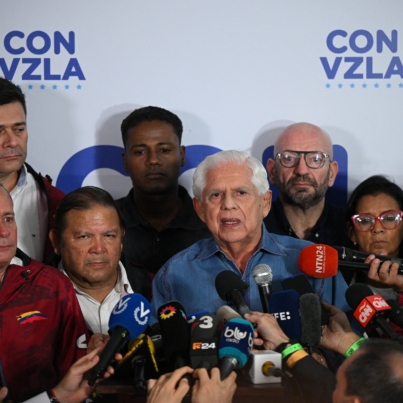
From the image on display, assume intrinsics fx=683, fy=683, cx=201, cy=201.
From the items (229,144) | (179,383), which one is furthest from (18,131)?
(179,383)

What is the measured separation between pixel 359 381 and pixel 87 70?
10.5ft

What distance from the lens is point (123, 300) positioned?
2430 millimetres

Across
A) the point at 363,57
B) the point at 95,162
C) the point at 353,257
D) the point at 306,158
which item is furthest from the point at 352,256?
the point at 95,162

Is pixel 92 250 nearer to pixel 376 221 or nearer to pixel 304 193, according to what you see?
pixel 304 193

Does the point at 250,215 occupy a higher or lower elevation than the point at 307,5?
lower

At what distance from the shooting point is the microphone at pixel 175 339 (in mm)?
2314

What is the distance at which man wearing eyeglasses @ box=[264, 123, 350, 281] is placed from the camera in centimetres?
405

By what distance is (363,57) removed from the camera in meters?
4.49

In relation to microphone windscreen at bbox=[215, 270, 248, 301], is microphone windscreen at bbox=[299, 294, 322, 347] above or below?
below

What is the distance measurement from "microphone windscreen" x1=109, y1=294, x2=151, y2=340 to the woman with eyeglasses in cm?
154

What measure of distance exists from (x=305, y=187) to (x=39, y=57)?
199cm

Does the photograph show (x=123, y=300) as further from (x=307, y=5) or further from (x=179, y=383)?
(x=307, y=5)

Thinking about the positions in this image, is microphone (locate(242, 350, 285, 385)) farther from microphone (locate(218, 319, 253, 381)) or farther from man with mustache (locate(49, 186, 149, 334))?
man with mustache (locate(49, 186, 149, 334))

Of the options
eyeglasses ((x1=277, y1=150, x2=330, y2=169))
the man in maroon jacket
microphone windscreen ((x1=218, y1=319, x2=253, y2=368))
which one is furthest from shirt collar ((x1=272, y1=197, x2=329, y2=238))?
microphone windscreen ((x1=218, y1=319, x2=253, y2=368))
